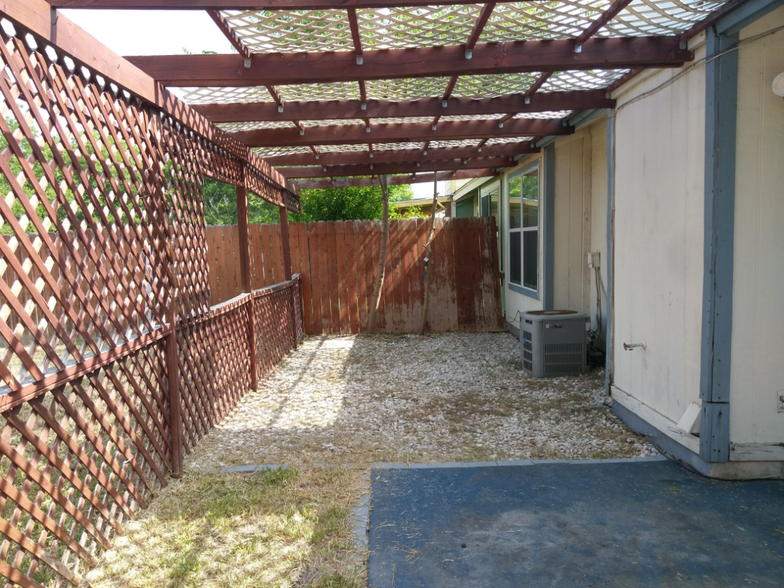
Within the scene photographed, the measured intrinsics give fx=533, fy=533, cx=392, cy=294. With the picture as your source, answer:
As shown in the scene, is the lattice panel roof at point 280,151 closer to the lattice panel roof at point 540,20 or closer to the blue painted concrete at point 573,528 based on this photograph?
the lattice panel roof at point 540,20

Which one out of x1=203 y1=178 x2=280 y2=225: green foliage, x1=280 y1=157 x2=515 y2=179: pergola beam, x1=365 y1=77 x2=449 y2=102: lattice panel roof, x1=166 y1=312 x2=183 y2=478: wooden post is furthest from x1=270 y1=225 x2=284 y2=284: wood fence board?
x1=203 y1=178 x2=280 y2=225: green foliage

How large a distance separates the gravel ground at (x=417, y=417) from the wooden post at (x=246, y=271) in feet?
0.86

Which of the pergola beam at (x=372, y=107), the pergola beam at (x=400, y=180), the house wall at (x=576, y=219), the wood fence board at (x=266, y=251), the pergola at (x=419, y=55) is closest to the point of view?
the pergola at (x=419, y=55)

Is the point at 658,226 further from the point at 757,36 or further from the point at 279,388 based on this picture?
the point at 279,388

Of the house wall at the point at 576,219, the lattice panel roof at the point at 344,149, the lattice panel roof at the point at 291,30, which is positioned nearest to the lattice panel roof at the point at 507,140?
the house wall at the point at 576,219

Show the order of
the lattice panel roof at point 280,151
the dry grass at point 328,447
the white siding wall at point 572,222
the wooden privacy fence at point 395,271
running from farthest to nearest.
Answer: the wooden privacy fence at point 395,271, the lattice panel roof at point 280,151, the white siding wall at point 572,222, the dry grass at point 328,447

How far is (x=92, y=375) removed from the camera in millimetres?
2506

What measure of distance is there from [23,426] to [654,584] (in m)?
2.57

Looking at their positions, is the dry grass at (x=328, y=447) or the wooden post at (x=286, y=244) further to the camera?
the wooden post at (x=286, y=244)

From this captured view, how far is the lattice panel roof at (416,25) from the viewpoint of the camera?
115 inches

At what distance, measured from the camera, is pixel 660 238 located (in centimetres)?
363

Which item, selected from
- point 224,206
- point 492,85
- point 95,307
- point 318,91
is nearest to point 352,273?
point 318,91

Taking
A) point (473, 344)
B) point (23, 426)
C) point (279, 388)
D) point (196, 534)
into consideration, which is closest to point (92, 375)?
point (23, 426)

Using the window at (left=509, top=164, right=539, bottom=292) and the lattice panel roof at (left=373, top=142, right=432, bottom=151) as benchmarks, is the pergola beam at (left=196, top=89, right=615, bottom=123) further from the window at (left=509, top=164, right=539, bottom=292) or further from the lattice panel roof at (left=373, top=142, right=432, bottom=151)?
the window at (left=509, top=164, right=539, bottom=292)
